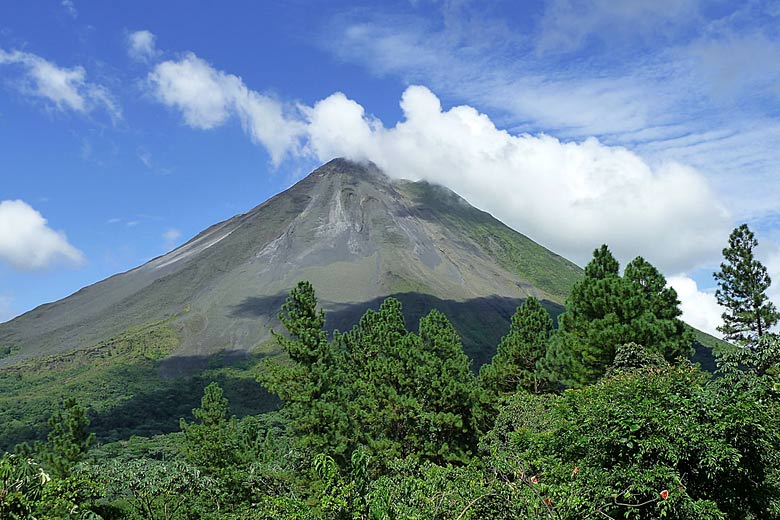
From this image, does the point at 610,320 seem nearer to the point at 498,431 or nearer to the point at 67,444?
the point at 498,431

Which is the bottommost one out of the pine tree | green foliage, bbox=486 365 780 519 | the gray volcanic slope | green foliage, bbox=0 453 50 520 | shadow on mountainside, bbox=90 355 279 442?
shadow on mountainside, bbox=90 355 279 442

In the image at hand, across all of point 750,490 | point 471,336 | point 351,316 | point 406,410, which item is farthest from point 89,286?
point 750,490

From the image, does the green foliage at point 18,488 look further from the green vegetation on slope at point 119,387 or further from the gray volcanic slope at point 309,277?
the gray volcanic slope at point 309,277

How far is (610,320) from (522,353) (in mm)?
8842

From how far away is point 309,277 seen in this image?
438 feet

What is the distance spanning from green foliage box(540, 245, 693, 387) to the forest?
2.8 inches

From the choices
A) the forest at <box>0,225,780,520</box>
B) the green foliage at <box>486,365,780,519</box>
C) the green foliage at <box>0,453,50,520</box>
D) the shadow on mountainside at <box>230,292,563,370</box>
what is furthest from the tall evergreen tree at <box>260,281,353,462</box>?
the shadow on mountainside at <box>230,292,563,370</box>

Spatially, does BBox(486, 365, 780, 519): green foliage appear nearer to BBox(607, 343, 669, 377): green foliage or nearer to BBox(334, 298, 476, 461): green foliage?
BBox(607, 343, 669, 377): green foliage

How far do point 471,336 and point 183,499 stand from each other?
97.7m

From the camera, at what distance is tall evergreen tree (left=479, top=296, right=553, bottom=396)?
2812 centimetres

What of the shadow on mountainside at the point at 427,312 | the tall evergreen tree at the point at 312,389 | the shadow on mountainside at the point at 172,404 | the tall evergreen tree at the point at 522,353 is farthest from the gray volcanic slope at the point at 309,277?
the tall evergreen tree at the point at 312,389

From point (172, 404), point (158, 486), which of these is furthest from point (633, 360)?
point (172, 404)

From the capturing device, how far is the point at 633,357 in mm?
16891

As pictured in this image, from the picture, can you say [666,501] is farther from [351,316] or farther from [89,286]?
[89,286]
